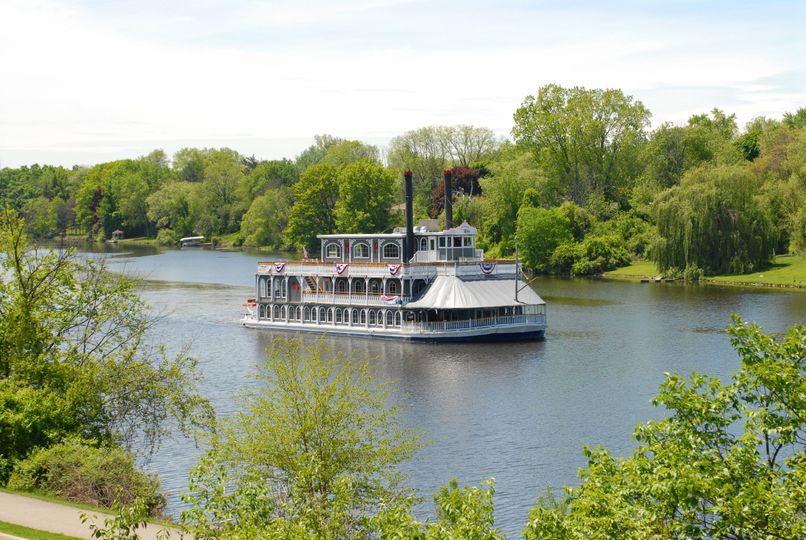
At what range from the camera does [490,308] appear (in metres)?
63.8

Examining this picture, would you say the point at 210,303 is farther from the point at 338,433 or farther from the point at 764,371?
the point at 764,371

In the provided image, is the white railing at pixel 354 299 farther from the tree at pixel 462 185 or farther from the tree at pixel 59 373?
the tree at pixel 462 185

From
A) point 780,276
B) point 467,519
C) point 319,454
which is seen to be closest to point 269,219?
point 780,276

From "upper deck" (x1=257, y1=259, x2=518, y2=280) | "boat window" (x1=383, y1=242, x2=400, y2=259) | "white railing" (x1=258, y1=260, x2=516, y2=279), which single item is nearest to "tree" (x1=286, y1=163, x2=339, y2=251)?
"white railing" (x1=258, y1=260, x2=516, y2=279)

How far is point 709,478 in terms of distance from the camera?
17.2 metres

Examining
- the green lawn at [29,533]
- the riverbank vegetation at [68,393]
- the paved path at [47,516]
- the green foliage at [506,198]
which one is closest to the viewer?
the green lawn at [29,533]

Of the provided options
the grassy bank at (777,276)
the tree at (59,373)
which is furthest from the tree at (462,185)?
the tree at (59,373)

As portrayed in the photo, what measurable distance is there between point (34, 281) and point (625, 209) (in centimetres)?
9980

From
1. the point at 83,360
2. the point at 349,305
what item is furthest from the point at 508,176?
the point at 83,360

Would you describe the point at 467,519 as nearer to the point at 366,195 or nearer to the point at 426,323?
the point at 426,323

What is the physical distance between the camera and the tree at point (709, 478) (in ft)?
54.7

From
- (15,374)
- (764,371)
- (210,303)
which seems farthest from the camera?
(210,303)

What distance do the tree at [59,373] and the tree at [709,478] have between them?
17.3 m

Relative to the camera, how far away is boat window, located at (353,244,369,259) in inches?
2793
